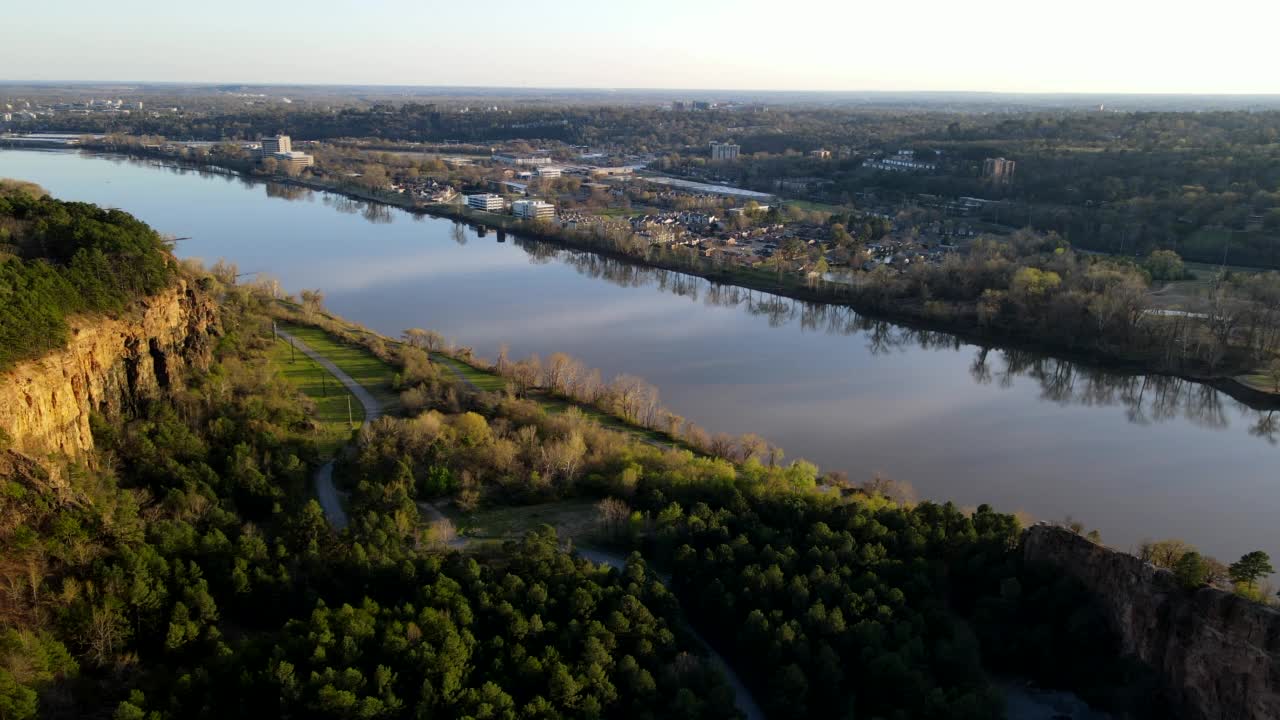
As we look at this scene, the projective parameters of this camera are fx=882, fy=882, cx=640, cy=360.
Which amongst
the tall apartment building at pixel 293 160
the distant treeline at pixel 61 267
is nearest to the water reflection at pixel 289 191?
the tall apartment building at pixel 293 160

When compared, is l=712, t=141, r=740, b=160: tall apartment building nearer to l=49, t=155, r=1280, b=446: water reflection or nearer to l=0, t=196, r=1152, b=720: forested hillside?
l=49, t=155, r=1280, b=446: water reflection

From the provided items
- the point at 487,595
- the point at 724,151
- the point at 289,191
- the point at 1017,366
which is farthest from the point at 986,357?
the point at 724,151

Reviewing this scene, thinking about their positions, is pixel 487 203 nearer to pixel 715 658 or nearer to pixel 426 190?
pixel 426 190

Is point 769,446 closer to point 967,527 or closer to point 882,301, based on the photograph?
point 967,527

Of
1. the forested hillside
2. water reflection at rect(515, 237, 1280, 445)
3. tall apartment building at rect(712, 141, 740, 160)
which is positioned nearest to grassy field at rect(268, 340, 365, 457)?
the forested hillside

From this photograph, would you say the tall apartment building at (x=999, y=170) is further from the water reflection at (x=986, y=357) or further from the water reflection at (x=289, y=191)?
the water reflection at (x=289, y=191)

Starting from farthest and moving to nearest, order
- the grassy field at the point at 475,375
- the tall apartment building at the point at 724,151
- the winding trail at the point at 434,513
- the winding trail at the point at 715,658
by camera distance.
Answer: the tall apartment building at the point at 724,151, the grassy field at the point at 475,375, the winding trail at the point at 434,513, the winding trail at the point at 715,658
